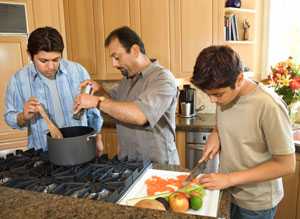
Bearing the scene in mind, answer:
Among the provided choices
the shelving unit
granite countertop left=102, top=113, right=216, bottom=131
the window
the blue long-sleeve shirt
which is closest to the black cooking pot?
the blue long-sleeve shirt

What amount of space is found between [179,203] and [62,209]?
0.39 meters

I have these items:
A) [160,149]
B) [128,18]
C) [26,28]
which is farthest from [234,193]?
[26,28]

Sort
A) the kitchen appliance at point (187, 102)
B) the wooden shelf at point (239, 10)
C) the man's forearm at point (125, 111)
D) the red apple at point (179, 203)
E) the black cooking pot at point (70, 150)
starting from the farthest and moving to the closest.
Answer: the kitchen appliance at point (187, 102) < the wooden shelf at point (239, 10) < the man's forearm at point (125, 111) < the black cooking pot at point (70, 150) < the red apple at point (179, 203)

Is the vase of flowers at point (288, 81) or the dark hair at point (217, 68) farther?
the vase of flowers at point (288, 81)

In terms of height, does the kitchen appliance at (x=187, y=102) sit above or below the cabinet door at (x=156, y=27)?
below

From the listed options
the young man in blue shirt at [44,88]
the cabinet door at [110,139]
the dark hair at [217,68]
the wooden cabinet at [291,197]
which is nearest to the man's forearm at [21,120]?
the young man in blue shirt at [44,88]

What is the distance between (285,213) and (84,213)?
1.86m

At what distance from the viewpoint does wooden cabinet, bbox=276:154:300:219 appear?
193cm

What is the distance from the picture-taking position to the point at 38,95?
152 centimetres

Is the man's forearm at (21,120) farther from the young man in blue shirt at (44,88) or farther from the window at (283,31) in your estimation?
the window at (283,31)

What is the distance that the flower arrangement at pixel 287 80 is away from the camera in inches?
82.0

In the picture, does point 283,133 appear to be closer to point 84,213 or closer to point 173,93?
point 173,93

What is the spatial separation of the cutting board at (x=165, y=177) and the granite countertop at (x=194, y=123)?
47.4 inches

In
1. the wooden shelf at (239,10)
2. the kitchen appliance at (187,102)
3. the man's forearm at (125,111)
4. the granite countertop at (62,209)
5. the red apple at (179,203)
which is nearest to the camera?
the granite countertop at (62,209)
